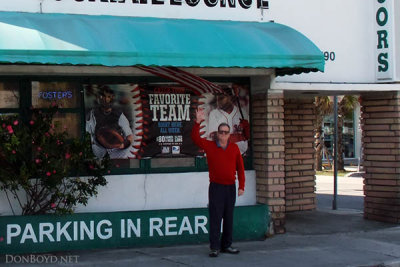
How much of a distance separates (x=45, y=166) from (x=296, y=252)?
363 cm

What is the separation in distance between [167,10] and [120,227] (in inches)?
128

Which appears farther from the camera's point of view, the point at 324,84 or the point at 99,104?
the point at 324,84

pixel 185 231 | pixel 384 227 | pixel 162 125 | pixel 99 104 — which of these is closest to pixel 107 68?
pixel 99 104

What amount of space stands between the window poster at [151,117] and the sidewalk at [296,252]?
1.49 m

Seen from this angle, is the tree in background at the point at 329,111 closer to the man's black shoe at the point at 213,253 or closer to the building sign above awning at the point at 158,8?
the building sign above awning at the point at 158,8

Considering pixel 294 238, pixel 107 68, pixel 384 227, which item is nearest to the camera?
pixel 107 68

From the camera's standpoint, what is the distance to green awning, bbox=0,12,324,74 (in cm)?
732

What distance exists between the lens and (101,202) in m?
8.95

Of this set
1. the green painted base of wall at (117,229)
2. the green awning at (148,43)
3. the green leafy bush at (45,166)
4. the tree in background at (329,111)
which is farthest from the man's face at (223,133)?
the tree in background at (329,111)

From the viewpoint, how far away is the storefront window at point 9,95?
8617mm

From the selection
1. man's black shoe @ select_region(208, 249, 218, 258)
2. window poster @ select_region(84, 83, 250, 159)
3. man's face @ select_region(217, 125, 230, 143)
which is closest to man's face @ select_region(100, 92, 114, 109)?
window poster @ select_region(84, 83, 250, 159)

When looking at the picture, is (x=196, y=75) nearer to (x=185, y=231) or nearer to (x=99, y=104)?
(x=99, y=104)

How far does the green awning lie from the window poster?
1112mm

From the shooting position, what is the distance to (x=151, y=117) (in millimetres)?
9273
